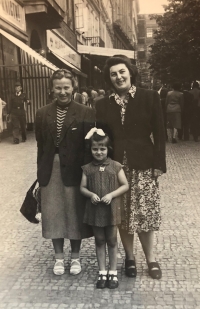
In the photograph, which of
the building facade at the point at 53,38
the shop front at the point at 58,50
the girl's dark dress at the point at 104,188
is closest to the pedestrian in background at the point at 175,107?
the building facade at the point at 53,38

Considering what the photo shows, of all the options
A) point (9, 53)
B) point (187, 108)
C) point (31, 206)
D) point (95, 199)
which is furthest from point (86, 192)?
point (9, 53)

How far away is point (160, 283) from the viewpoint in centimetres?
339

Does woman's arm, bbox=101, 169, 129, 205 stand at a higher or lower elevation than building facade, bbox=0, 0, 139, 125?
lower

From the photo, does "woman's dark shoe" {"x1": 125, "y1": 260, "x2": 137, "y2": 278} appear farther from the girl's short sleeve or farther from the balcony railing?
the balcony railing

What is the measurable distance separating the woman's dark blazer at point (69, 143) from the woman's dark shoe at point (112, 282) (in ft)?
2.59

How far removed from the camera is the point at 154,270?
11.5ft

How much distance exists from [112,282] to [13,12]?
11469mm

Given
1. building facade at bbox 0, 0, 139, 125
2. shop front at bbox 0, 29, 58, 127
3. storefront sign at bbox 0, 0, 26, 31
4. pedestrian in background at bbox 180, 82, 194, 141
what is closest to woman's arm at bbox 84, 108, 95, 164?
building facade at bbox 0, 0, 139, 125

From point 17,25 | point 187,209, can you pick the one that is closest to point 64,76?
point 187,209

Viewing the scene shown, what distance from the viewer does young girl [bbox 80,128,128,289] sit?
3277 millimetres

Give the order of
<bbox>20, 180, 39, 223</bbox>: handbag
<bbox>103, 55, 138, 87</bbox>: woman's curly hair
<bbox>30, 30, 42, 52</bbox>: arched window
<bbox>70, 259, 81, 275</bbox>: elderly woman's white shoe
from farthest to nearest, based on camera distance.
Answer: <bbox>30, 30, 42, 52</bbox>: arched window, <bbox>20, 180, 39, 223</bbox>: handbag, <bbox>70, 259, 81, 275</bbox>: elderly woman's white shoe, <bbox>103, 55, 138, 87</bbox>: woman's curly hair

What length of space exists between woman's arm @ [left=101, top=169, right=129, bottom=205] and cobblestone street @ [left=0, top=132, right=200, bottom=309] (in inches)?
27.8

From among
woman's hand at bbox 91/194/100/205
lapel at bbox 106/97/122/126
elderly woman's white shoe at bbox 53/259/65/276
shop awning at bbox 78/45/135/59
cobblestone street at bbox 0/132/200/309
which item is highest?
shop awning at bbox 78/45/135/59

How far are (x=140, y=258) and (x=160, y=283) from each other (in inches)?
21.9
